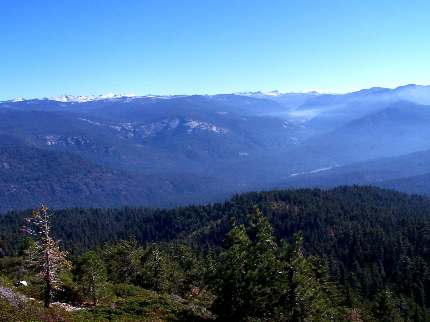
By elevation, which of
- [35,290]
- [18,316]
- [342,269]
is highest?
[18,316]

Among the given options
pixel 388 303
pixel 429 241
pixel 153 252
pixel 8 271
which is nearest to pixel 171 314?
pixel 8 271

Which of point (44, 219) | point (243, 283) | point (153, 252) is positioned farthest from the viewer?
point (153, 252)

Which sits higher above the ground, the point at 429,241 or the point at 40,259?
the point at 40,259

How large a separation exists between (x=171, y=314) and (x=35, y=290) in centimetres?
1714

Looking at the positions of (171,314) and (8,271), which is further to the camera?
(8,271)

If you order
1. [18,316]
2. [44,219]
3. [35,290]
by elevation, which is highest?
[44,219]

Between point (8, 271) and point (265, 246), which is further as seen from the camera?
point (8, 271)

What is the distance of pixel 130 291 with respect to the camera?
73.9 metres

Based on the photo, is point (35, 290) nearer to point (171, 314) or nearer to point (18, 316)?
point (171, 314)

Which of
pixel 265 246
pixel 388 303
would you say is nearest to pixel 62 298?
pixel 265 246

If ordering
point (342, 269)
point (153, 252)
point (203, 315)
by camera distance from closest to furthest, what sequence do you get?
point (203, 315)
point (153, 252)
point (342, 269)

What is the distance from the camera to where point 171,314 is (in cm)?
5494

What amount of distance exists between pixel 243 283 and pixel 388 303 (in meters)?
63.5

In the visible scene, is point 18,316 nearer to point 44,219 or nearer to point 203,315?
point 44,219
